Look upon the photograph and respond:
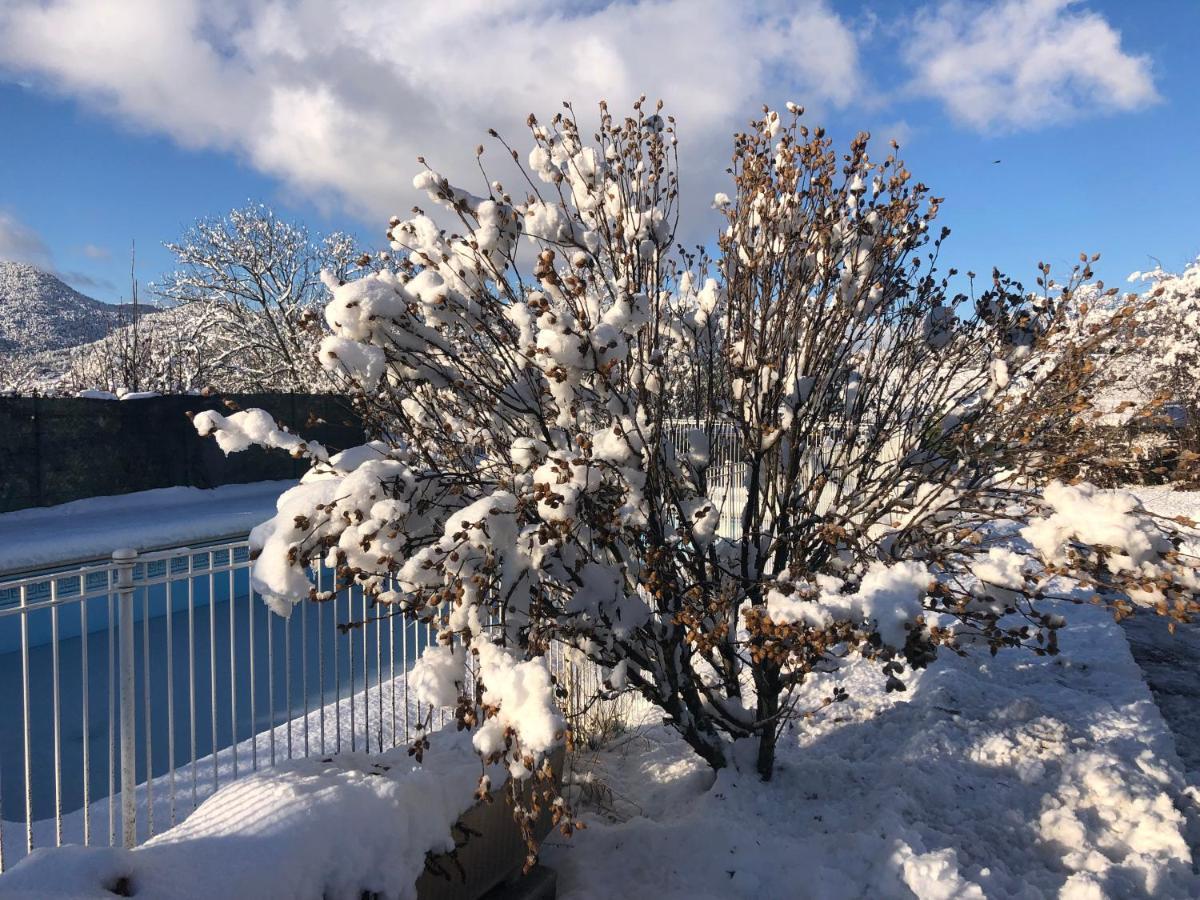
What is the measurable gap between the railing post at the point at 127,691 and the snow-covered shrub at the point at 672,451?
0.70 metres

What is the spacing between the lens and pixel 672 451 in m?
3.39

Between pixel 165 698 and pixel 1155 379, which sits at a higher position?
pixel 1155 379

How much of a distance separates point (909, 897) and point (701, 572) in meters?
1.36

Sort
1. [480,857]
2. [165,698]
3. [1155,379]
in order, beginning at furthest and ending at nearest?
[1155,379] < [165,698] < [480,857]

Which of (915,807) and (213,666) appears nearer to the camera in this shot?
(213,666)

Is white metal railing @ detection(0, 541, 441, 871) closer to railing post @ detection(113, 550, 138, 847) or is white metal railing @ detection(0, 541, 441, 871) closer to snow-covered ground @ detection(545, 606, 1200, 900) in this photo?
railing post @ detection(113, 550, 138, 847)

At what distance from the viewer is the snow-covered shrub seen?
240 cm

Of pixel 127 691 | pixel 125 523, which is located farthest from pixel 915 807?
pixel 125 523

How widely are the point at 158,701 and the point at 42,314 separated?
69334 mm

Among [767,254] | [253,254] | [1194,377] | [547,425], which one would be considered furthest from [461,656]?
[253,254]

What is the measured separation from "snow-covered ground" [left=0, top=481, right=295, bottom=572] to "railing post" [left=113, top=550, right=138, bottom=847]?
5.86 m

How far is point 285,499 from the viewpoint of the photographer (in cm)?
256

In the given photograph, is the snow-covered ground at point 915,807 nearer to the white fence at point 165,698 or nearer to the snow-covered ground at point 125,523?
the white fence at point 165,698

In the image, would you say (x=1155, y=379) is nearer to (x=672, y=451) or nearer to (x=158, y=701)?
(x=672, y=451)
